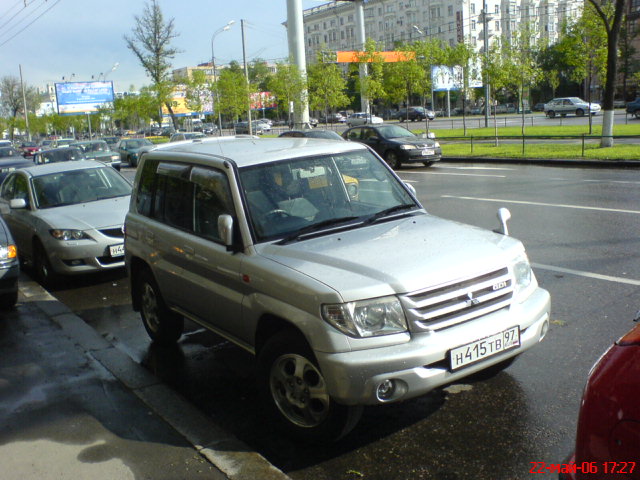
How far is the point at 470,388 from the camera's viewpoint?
15.2 ft

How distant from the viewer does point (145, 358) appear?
19.1 feet

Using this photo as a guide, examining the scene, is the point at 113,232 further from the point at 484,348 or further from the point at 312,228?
the point at 484,348

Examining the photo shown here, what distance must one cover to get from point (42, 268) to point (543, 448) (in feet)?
24.6

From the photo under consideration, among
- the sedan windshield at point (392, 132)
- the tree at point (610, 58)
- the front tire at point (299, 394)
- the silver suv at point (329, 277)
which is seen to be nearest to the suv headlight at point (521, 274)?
the silver suv at point (329, 277)

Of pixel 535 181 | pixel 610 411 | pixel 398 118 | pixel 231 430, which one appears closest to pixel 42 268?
pixel 231 430

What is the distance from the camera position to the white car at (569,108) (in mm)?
52312

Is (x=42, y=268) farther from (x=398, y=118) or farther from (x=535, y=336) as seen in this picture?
(x=398, y=118)

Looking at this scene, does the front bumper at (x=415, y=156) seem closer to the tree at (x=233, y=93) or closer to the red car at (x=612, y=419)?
the red car at (x=612, y=419)

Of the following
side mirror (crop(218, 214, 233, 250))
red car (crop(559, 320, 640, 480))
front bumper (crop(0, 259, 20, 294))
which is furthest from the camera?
front bumper (crop(0, 259, 20, 294))

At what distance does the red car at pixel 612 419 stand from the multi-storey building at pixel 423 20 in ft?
329

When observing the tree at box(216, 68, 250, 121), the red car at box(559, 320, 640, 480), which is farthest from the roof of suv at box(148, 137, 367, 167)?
the tree at box(216, 68, 250, 121)

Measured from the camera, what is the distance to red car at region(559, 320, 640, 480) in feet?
6.06

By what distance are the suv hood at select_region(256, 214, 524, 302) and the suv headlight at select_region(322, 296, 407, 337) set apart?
51mm

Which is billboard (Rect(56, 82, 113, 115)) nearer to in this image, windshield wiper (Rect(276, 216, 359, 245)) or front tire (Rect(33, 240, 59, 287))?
front tire (Rect(33, 240, 59, 287))
